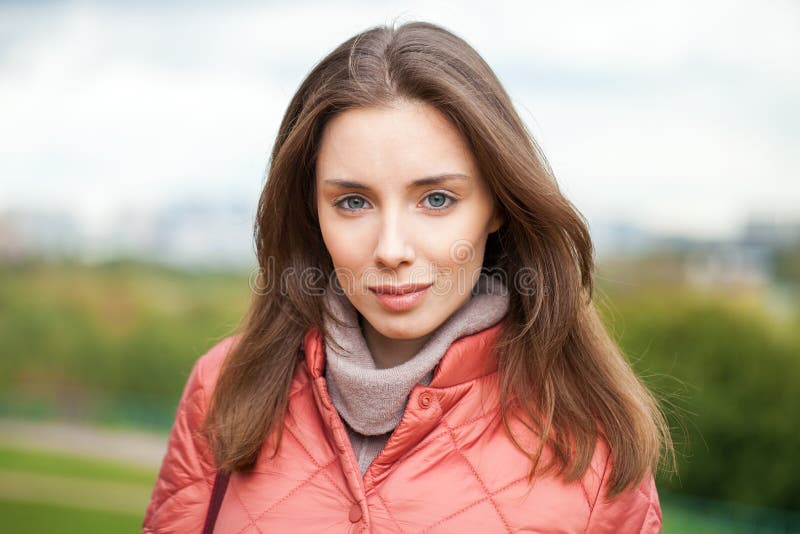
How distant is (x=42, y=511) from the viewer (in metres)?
16.0

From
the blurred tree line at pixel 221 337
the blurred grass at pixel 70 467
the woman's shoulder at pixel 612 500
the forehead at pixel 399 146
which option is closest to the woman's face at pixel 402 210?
the forehead at pixel 399 146

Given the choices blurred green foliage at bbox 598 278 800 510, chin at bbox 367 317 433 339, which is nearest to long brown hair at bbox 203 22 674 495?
chin at bbox 367 317 433 339

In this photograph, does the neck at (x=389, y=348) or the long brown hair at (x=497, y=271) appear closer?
the long brown hair at (x=497, y=271)

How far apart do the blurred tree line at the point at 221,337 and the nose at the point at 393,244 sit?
3.20 feet

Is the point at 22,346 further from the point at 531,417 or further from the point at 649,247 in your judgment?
the point at 531,417

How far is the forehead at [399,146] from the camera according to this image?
2.10 meters

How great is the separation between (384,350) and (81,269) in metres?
32.9

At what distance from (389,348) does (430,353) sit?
0.86 feet

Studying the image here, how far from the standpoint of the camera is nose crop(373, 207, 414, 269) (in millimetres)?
2090

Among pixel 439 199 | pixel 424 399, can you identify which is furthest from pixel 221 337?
pixel 439 199

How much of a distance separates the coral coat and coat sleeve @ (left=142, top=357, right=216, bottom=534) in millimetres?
147

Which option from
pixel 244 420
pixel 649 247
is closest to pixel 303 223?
pixel 244 420

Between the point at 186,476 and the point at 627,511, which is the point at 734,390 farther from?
the point at 186,476

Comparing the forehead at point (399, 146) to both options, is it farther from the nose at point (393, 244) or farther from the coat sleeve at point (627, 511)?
the coat sleeve at point (627, 511)
